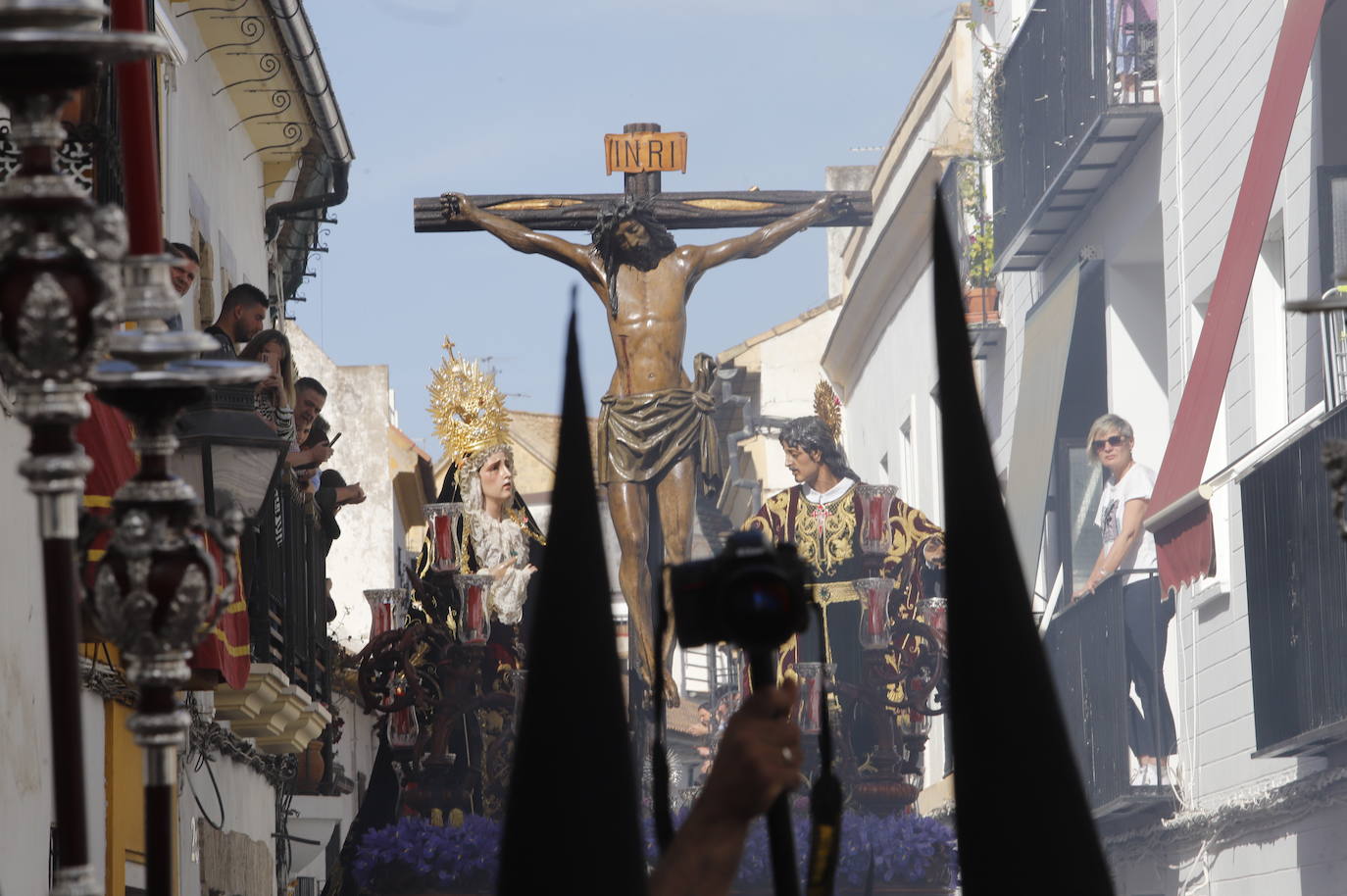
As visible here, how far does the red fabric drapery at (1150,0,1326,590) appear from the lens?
550 inches

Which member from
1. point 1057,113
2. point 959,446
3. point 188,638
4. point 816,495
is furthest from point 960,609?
point 1057,113

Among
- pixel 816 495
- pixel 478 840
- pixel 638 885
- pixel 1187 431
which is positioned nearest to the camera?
pixel 638 885

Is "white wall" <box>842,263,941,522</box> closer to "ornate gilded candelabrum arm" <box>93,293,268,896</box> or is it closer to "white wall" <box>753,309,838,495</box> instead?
"white wall" <box>753,309,838,495</box>

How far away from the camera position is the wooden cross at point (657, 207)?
15.6 m

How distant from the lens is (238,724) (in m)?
14.0

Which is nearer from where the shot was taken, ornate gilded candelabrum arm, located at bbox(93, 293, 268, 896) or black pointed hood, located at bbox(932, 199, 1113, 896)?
black pointed hood, located at bbox(932, 199, 1113, 896)

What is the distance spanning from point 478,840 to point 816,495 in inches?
125

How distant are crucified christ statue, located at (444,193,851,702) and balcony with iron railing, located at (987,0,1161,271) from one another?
4692 mm

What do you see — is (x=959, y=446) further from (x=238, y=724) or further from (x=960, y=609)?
(x=238, y=724)

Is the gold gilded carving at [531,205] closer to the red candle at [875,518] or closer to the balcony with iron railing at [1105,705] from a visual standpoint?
the red candle at [875,518]

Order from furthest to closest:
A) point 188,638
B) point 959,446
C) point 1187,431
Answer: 1. point 1187,431
2. point 188,638
3. point 959,446

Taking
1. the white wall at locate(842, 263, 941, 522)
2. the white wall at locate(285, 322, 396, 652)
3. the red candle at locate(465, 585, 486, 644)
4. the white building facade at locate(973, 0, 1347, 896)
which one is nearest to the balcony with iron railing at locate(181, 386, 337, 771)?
the red candle at locate(465, 585, 486, 644)

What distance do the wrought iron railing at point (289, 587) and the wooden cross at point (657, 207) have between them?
8.62 feet

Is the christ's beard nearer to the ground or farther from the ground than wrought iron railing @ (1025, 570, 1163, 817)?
farther from the ground
